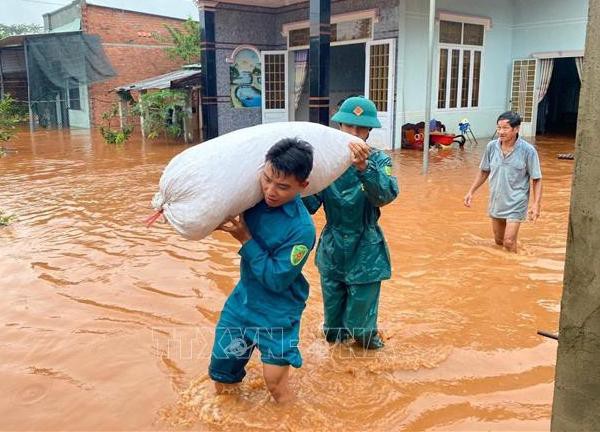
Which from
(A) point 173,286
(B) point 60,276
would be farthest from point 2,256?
(A) point 173,286

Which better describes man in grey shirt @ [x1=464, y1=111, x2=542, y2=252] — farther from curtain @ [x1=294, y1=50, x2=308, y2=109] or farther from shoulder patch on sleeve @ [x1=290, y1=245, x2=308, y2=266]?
curtain @ [x1=294, y1=50, x2=308, y2=109]


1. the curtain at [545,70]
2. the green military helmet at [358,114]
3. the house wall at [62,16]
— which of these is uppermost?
the house wall at [62,16]

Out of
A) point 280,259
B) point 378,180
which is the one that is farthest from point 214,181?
point 378,180

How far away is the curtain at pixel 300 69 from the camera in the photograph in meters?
15.5

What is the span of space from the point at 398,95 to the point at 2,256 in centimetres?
970

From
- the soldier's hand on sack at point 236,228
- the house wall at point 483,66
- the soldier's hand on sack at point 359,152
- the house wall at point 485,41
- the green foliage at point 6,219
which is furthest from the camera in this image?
the house wall at point 485,41

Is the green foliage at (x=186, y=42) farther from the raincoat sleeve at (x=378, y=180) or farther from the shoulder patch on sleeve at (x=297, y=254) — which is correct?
the shoulder patch on sleeve at (x=297, y=254)

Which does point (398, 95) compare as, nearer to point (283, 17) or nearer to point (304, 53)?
point (304, 53)

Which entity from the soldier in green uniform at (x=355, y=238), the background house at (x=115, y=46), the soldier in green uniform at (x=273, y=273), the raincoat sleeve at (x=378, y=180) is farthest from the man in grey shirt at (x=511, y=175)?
the background house at (x=115, y=46)

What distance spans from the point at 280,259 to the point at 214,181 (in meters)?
0.42

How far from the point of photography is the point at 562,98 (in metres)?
20.6

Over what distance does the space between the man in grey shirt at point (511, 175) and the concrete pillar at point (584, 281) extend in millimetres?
3804

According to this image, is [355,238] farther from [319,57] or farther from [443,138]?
[443,138]

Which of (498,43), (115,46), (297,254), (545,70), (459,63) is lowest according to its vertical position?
(297,254)
